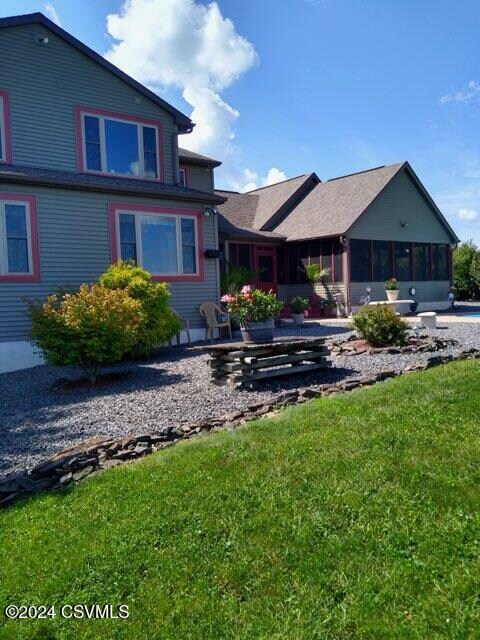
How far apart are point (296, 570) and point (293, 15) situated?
11.6 metres

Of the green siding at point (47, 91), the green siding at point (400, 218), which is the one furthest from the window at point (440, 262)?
the green siding at point (47, 91)

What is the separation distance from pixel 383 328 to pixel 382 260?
40.1 ft

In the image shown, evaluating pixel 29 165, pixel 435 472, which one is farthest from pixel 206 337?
pixel 435 472

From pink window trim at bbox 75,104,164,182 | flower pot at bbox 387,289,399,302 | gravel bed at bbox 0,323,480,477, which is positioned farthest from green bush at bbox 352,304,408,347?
flower pot at bbox 387,289,399,302

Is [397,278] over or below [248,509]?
over

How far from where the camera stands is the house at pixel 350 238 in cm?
1906

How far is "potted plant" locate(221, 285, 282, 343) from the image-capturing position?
23.2 feet

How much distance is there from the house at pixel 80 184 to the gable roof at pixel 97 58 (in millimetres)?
25

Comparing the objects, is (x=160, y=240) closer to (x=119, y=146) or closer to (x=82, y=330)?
(x=119, y=146)

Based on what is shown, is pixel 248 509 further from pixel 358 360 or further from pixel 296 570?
pixel 358 360

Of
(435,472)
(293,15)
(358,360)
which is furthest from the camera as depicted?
(293,15)

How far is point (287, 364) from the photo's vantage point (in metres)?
7.14

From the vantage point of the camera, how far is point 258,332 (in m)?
7.12

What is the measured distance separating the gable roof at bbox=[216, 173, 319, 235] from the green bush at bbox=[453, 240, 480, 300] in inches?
422
